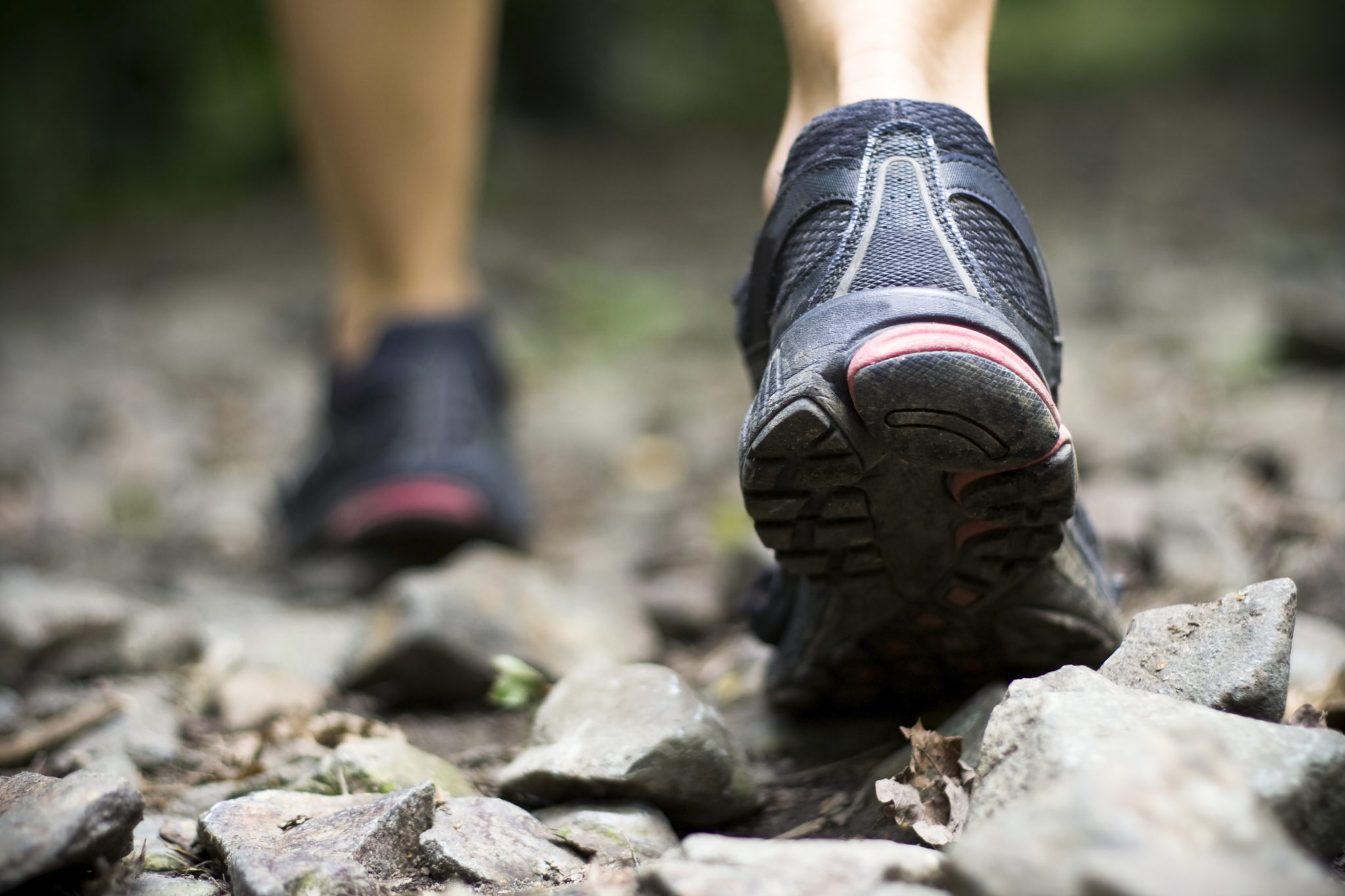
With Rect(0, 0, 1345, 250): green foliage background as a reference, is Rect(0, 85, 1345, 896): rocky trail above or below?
below

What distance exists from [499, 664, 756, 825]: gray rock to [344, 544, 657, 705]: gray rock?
0.35 meters

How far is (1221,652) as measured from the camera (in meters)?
0.94

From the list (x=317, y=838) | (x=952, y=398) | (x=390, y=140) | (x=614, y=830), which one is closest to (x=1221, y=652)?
(x=952, y=398)

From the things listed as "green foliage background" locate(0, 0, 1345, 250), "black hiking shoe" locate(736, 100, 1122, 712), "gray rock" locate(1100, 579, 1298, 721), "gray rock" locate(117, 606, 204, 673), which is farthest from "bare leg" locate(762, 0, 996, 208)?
"green foliage background" locate(0, 0, 1345, 250)

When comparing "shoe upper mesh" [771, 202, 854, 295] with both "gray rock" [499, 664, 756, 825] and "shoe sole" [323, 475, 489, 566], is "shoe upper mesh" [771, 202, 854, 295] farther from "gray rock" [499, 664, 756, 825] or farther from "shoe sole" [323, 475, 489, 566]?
"shoe sole" [323, 475, 489, 566]

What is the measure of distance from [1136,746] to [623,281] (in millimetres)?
4090

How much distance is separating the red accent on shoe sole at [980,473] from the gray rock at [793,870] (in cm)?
31

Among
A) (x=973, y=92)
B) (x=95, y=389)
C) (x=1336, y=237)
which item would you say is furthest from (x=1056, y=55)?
(x=973, y=92)

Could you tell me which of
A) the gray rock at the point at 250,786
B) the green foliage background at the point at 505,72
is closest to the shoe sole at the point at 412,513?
the gray rock at the point at 250,786

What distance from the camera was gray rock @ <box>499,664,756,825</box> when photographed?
3.42 ft

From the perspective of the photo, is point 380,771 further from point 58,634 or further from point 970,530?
point 58,634

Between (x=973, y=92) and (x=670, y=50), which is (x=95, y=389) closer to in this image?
(x=973, y=92)

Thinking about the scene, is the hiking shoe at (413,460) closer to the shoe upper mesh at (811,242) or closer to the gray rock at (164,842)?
the gray rock at (164,842)

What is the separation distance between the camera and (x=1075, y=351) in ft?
10.8
